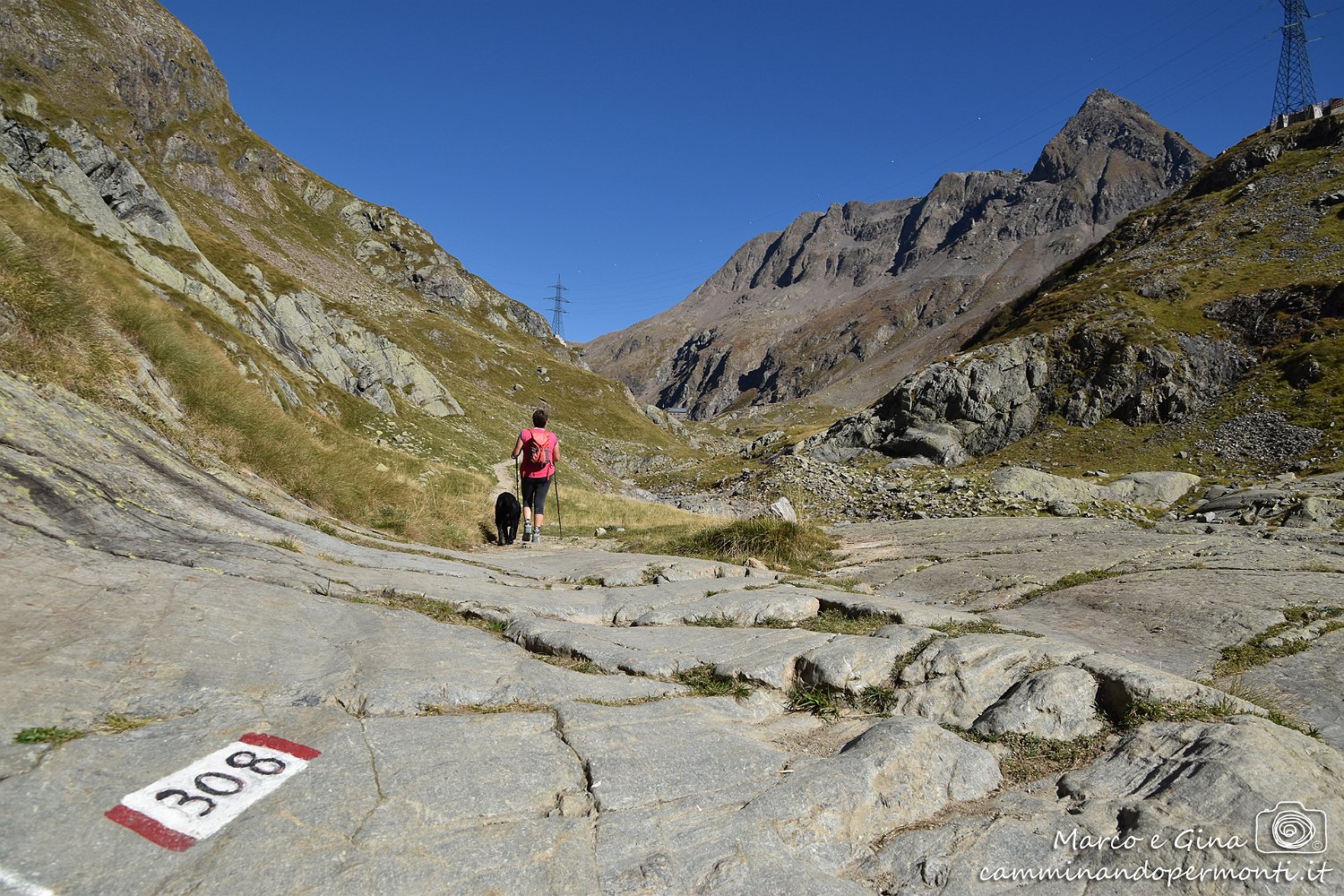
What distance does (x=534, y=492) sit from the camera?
51.4 ft

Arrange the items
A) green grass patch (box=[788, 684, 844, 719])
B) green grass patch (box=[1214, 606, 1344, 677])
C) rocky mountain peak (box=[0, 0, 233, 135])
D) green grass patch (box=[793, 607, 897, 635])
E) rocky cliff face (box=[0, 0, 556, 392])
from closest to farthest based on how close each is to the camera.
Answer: green grass patch (box=[788, 684, 844, 719])
green grass patch (box=[1214, 606, 1344, 677])
green grass patch (box=[793, 607, 897, 635])
rocky cliff face (box=[0, 0, 556, 392])
rocky mountain peak (box=[0, 0, 233, 135])

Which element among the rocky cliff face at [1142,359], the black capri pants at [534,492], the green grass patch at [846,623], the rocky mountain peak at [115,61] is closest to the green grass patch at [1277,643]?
the green grass patch at [846,623]

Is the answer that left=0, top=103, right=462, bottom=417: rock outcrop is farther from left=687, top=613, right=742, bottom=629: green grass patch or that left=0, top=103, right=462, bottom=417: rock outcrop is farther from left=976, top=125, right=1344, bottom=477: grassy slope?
left=976, top=125, right=1344, bottom=477: grassy slope

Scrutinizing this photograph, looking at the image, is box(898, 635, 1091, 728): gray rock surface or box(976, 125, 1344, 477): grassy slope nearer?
box(898, 635, 1091, 728): gray rock surface

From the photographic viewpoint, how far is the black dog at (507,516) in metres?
16.4

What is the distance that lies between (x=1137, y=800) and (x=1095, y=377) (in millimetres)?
52718

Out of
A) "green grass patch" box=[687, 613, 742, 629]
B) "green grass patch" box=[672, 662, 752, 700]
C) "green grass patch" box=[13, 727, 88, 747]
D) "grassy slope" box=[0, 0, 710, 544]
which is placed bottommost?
"green grass patch" box=[672, 662, 752, 700]

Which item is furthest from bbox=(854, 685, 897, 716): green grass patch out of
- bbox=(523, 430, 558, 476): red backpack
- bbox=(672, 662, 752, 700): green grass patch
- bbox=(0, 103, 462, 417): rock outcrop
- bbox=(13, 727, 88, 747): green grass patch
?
bbox=(0, 103, 462, 417): rock outcrop

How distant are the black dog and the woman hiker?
1.78 feet

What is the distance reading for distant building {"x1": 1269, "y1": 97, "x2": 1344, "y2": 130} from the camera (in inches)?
3713

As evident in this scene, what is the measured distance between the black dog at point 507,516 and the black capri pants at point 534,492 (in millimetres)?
680

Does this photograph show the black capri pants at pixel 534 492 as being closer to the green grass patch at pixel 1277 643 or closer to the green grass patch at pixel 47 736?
the green grass patch at pixel 47 736

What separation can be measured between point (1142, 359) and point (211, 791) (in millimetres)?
57272

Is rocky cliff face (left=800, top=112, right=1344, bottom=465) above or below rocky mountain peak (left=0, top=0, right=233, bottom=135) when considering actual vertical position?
below
